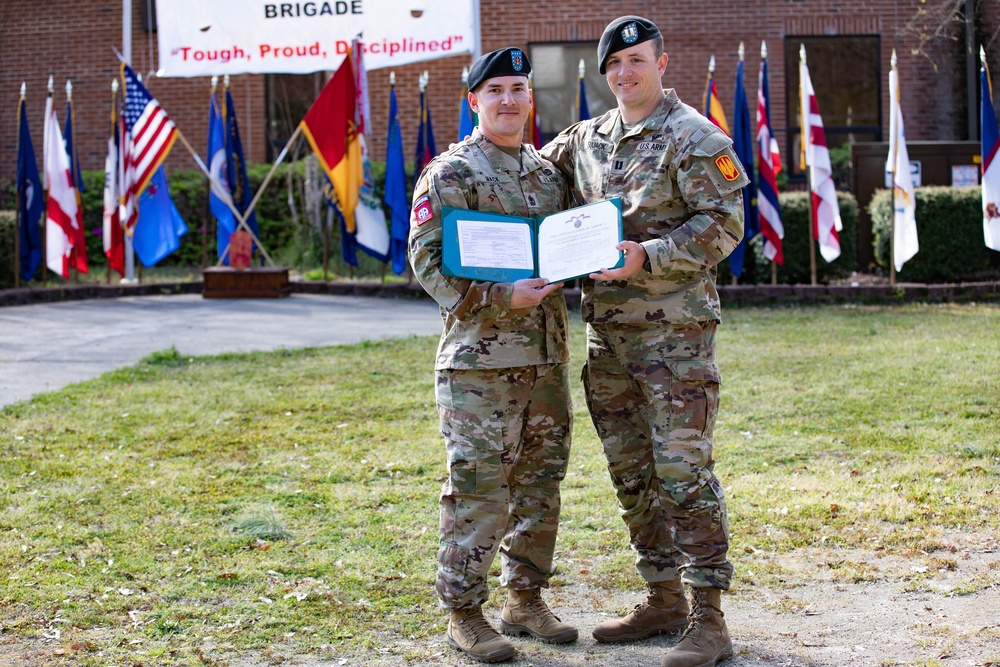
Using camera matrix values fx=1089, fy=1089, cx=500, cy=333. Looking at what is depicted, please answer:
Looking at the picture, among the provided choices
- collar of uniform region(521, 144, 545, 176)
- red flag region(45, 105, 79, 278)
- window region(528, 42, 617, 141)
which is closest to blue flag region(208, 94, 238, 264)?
red flag region(45, 105, 79, 278)

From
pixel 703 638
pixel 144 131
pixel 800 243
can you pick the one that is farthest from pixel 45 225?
pixel 703 638

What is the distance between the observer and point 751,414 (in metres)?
6.82

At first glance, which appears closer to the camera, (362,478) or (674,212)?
(674,212)

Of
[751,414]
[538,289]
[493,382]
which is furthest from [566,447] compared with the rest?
[751,414]

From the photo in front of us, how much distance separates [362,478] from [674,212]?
2.68 meters

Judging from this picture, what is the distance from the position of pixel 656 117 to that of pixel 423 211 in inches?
33.4

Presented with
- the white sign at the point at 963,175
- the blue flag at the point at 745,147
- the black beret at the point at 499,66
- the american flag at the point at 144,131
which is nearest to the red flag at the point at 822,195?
the blue flag at the point at 745,147

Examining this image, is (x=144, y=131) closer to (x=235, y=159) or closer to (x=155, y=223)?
(x=155, y=223)

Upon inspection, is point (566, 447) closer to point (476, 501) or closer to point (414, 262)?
point (476, 501)

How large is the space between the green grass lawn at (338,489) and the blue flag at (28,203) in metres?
5.46

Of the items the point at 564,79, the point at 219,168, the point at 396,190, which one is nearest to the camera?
the point at 396,190

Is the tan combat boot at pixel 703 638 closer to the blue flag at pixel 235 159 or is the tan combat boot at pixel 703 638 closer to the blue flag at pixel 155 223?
the blue flag at pixel 155 223

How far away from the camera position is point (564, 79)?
1662 centimetres

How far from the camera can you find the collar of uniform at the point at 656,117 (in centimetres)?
366
